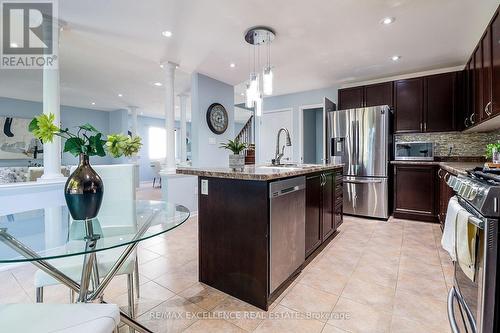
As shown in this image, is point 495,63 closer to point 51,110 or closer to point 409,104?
point 409,104

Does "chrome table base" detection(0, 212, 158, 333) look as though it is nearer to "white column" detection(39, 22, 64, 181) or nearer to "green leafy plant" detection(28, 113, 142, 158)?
"green leafy plant" detection(28, 113, 142, 158)

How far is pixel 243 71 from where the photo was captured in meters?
4.20

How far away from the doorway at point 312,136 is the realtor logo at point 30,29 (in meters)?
4.65

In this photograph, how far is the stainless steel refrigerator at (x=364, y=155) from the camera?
3840 mm

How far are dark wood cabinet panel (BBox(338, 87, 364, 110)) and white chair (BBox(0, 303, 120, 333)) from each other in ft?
15.2

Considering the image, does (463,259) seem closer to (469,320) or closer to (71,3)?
(469,320)

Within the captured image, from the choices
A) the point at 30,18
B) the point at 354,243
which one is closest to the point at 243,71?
the point at 30,18

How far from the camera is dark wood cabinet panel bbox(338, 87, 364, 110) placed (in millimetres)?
4387

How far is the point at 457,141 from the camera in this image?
391cm

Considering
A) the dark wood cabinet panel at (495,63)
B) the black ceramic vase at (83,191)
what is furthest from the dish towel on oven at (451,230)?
the black ceramic vase at (83,191)

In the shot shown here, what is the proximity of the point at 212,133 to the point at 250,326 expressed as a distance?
3.61 metres

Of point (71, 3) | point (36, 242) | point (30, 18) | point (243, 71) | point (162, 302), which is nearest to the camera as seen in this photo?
point (36, 242)

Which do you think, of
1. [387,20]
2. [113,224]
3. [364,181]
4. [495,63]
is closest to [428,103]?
[364,181]

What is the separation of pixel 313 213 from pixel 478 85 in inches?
99.0
